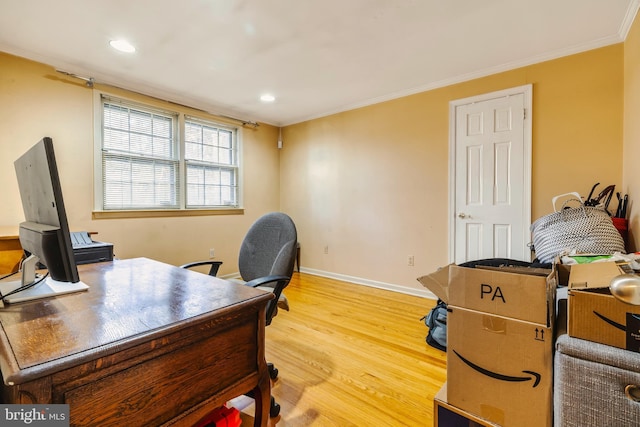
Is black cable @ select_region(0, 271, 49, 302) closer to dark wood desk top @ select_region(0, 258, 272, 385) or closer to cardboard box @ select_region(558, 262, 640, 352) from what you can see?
dark wood desk top @ select_region(0, 258, 272, 385)

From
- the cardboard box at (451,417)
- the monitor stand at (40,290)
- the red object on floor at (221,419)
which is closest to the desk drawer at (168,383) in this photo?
the red object on floor at (221,419)

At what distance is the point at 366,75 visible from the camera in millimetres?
3117

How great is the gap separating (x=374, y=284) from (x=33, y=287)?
11.1 ft

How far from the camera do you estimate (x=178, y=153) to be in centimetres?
378

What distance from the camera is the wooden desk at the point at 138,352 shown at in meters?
0.65

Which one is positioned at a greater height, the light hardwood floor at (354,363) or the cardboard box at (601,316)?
the cardboard box at (601,316)

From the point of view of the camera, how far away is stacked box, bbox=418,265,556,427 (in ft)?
3.34

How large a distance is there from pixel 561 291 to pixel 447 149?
7.61 ft

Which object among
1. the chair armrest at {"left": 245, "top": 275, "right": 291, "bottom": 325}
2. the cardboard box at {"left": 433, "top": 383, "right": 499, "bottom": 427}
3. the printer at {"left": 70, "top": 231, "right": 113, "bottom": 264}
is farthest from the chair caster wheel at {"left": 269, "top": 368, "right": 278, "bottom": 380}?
the printer at {"left": 70, "top": 231, "right": 113, "bottom": 264}

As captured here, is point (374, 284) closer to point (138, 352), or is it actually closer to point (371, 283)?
point (371, 283)

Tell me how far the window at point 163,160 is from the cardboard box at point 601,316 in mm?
3832

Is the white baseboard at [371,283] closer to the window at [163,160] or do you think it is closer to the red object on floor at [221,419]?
the window at [163,160]

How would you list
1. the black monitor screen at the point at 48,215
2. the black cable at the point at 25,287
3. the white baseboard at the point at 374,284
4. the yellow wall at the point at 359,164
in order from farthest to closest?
the white baseboard at the point at 374,284, the yellow wall at the point at 359,164, the black cable at the point at 25,287, the black monitor screen at the point at 48,215

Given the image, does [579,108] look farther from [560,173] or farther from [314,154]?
[314,154]
